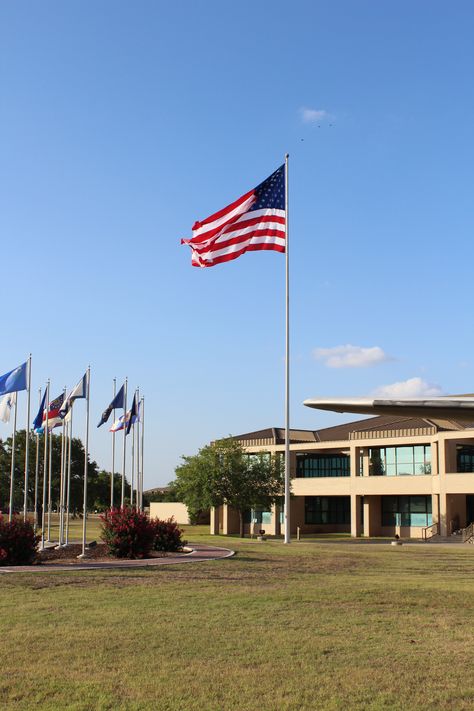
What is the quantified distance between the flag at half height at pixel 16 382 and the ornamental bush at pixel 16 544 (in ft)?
23.2

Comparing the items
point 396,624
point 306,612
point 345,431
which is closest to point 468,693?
point 396,624

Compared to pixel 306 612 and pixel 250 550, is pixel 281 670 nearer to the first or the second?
pixel 306 612

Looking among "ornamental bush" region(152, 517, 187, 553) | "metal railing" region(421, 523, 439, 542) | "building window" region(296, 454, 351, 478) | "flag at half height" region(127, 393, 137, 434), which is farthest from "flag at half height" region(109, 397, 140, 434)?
"building window" region(296, 454, 351, 478)

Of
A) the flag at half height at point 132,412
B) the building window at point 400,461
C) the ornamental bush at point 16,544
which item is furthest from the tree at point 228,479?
the ornamental bush at point 16,544

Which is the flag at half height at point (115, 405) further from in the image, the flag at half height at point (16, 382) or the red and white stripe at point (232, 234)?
the red and white stripe at point (232, 234)

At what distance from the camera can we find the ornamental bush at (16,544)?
24.0 m

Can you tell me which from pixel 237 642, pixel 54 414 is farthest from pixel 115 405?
pixel 237 642

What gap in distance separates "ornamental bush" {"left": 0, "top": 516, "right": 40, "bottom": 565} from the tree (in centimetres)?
3336

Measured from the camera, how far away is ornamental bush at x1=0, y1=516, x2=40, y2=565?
2405cm

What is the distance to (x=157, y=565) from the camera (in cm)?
2252

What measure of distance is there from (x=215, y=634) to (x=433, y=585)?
7.58 meters

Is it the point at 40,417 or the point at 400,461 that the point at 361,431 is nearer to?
the point at 400,461

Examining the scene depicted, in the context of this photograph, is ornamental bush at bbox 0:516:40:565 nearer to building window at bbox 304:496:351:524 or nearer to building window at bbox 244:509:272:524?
building window at bbox 244:509:272:524

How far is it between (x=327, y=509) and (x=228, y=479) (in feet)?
56.6
